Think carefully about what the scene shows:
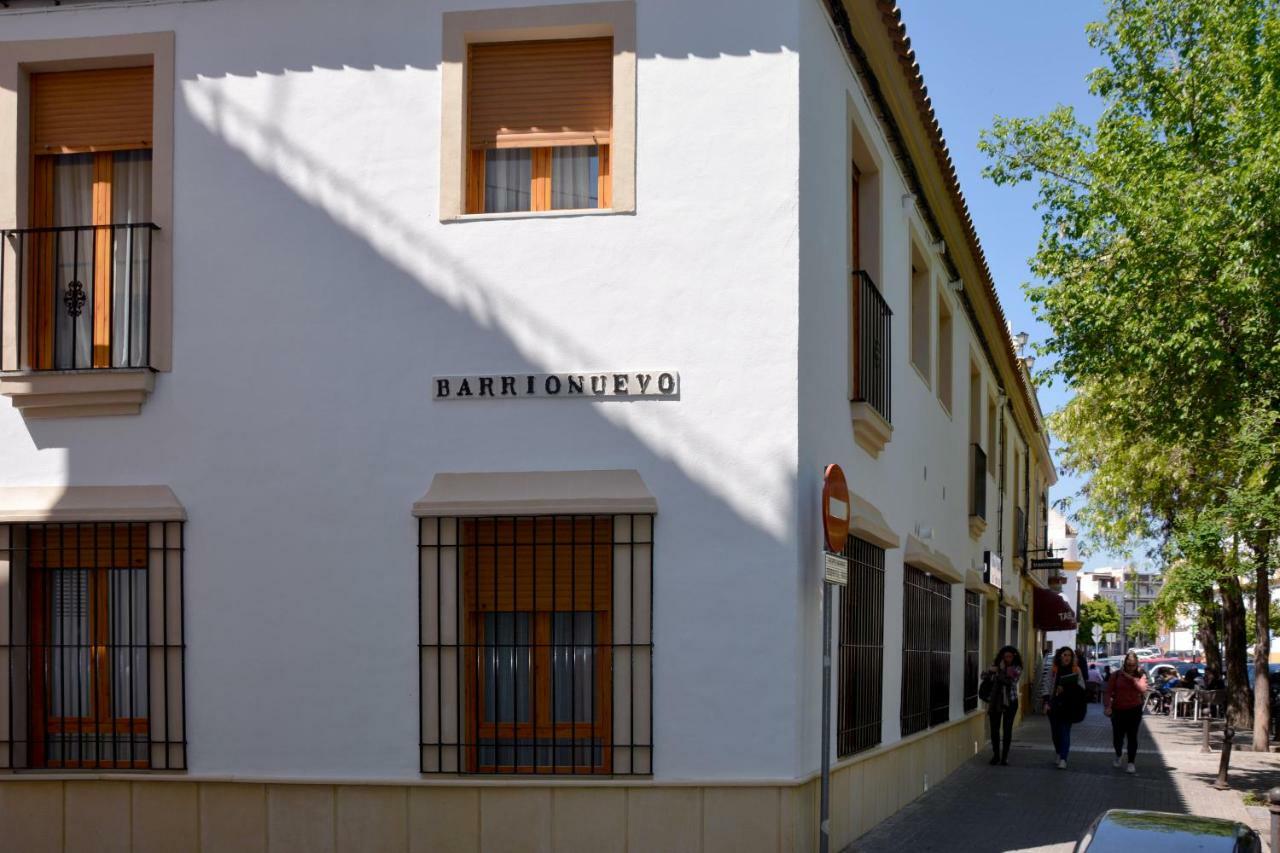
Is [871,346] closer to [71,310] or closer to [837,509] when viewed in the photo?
[837,509]

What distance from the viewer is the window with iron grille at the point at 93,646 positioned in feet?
35.3

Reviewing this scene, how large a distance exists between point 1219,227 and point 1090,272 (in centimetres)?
250

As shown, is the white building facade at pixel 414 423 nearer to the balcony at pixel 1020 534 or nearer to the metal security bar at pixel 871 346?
the metal security bar at pixel 871 346

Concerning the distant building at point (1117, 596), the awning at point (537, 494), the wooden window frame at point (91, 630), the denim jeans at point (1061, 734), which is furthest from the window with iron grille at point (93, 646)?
the distant building at point (1117, 596)

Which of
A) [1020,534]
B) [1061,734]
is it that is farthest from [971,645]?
[1020,534]

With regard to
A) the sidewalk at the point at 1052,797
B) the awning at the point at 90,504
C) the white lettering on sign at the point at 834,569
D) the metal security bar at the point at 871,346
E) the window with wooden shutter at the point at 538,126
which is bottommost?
the sidewalk at the point at 1052,797

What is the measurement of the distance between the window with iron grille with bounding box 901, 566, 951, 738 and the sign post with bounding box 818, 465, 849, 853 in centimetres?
513

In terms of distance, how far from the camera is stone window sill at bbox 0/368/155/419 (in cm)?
1084

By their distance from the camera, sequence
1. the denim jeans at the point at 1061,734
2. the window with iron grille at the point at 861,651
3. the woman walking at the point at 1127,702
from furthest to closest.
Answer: the woman walking at the point at 1127,702, the denim jeans at the point at 1061,734, the window with iron grille at the point at 861,651

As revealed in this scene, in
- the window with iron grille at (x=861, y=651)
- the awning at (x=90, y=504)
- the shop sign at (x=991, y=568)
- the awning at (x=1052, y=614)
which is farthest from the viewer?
the awning at (x=1052, y=614)

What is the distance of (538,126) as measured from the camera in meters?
10.9

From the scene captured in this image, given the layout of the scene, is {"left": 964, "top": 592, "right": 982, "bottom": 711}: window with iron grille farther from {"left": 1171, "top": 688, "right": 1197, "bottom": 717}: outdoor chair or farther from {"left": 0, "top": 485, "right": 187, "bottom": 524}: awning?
{"left": 1171, "top": 688, "right": 1197, "bottom": 717}: outdoor chair

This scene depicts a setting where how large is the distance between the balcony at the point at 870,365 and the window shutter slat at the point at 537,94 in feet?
9.70

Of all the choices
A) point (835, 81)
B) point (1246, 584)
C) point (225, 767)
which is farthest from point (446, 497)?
point (1246, 584)
